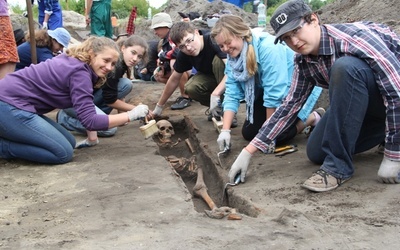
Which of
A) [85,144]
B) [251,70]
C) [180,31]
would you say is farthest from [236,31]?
[85,144]

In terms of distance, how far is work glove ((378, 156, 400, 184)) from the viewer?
3.13 meters

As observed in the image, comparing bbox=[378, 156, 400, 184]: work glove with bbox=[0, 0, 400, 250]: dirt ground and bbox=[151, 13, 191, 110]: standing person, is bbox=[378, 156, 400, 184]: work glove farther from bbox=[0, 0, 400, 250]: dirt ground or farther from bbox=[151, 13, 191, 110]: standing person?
bbox=[151, 13, 191, 110]: standing person

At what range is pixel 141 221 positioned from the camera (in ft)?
9.36

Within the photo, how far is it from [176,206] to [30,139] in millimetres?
1669

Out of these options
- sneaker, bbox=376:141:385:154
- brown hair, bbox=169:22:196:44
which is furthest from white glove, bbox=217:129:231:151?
sneaker, bbox=376:141:385:154

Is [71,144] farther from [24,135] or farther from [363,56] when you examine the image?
[363,56]

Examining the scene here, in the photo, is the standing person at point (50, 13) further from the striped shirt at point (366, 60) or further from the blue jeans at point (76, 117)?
the striped shirt at point (366, 60)

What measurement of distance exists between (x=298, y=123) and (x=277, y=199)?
4.47 feet

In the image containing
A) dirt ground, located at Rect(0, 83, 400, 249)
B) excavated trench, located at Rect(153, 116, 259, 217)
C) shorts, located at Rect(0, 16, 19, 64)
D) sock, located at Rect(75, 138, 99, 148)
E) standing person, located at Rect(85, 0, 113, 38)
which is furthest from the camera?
standing person, located at Rect(85, 0, 113, 38)

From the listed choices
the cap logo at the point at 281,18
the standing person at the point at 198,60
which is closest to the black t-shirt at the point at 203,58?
the standing person at the point at 198,60

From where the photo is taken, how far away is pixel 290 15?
3.06m

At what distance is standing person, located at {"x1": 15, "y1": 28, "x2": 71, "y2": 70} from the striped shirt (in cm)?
310

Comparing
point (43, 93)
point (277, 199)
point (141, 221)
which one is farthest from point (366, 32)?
point (43, 93)

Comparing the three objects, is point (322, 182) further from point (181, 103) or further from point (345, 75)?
point (181, 103)
